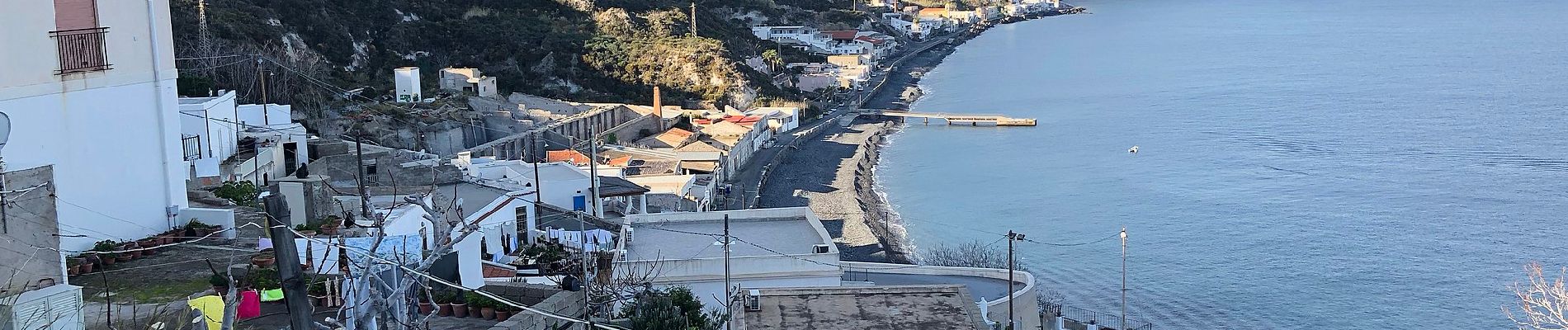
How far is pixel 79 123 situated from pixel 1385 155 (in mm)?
33253

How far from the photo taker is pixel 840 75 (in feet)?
172

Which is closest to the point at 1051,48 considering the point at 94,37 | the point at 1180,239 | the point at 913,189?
the point at 913,189

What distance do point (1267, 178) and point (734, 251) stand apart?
22.1 meters

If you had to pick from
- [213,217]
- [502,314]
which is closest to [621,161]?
[213,217]

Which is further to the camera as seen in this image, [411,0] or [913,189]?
[411,0]

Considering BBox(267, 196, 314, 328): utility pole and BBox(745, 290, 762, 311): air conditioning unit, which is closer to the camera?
BBox(267, 196, 314, 328): utility pole

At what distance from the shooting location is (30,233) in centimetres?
517

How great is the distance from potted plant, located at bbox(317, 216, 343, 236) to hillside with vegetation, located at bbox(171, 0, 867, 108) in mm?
17618

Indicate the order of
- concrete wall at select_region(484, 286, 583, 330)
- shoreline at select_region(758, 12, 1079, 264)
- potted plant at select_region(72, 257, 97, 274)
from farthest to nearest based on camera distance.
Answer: shoreline at select_region(758, 12, 1079, 264), potted plant at select_region(72, 257, 97, 274), concrete wall at select_region(484, 286, 583, 330)

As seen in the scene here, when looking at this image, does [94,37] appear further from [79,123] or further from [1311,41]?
[1311,41]

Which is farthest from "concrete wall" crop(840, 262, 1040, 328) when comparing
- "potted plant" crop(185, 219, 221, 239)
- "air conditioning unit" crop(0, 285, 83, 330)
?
"air conditioning unit" crop(0, 285, 83, 330)

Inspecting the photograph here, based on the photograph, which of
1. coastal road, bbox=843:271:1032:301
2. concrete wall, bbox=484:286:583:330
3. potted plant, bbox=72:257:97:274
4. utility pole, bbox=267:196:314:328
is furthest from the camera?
coastal road, bbox=843:271:1032:301

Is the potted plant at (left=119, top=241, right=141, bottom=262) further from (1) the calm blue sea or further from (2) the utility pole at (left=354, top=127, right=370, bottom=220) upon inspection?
(1) the calm blue sea

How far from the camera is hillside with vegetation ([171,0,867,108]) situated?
2948cm
